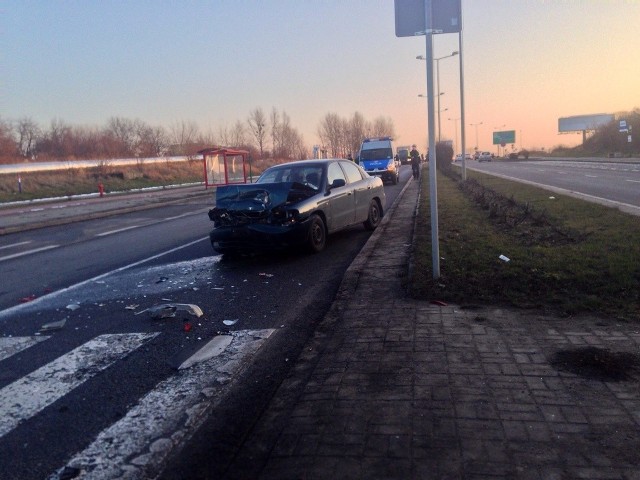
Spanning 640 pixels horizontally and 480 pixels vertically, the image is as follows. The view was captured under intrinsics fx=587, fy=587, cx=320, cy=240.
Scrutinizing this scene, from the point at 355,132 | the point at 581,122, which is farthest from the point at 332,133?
the point at 581,122

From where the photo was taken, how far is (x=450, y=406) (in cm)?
379

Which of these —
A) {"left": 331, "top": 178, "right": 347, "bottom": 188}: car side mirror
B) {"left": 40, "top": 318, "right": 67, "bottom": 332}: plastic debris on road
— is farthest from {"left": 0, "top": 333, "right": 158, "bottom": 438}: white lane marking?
{"left": 331, "top": 178, "right": 347, "bottom": 188}: car side mirror

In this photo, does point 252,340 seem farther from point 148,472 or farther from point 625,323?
point 625,323

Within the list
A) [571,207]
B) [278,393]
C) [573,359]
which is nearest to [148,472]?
[278,393]

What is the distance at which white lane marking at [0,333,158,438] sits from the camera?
427cm

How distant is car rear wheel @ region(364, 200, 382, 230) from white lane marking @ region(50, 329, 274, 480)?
858cm

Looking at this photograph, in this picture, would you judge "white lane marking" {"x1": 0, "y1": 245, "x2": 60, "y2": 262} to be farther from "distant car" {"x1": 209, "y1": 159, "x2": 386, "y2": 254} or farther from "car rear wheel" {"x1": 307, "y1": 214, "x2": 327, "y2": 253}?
"car rear wheel" {"x1": 307, "y1": 214, "x2": 327, "y2": 253}

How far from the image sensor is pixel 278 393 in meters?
4.24

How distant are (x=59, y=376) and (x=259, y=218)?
5.42m

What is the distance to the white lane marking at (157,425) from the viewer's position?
338cm

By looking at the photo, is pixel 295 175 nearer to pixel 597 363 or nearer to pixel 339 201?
pixel 339 201

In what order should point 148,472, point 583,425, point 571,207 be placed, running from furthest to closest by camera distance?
point 571,207 → point 583,425 → point 148,472

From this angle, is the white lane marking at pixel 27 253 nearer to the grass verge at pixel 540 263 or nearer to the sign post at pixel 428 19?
the grass verge at pixel 540 263

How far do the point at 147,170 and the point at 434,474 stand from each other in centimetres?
5795
